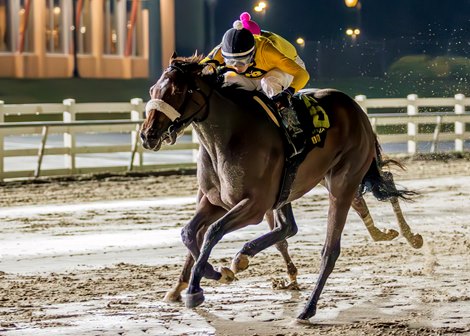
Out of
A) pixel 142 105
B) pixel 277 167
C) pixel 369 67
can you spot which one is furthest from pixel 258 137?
pixel 369 67

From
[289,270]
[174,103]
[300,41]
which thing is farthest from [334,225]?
[300,41]

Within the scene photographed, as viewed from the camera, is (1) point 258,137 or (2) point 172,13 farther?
(2) point 172,13

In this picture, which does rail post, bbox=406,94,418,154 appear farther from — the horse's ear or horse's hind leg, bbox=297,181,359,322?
the horse's ear

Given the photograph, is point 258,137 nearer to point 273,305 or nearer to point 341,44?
point 273,305

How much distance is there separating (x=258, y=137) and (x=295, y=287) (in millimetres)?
1374

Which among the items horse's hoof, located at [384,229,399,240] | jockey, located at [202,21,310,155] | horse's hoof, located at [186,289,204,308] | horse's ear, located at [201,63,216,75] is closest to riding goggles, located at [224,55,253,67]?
jockey, located at [202,21,310,155]

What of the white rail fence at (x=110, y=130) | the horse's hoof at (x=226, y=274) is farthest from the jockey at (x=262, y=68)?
the white rail fence at (x=110, y=130)

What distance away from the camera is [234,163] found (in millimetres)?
7465

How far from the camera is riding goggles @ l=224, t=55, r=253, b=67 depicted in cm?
781

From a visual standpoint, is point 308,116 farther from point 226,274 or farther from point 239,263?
point 226,274

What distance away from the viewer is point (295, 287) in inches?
333

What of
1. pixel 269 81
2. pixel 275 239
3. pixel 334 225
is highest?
pixel 269 81

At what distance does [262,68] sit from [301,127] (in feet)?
1.74

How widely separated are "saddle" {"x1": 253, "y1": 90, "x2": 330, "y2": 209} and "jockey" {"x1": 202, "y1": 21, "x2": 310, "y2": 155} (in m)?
0.04
